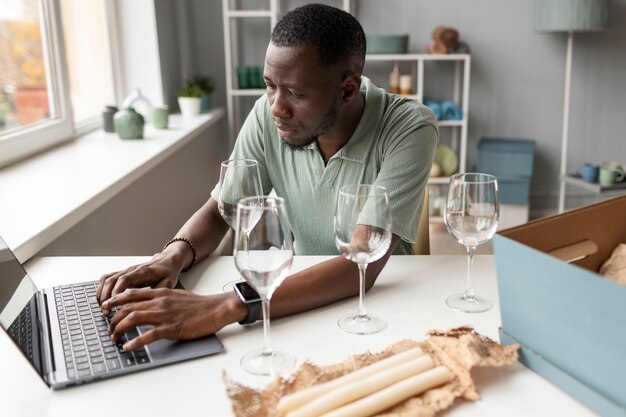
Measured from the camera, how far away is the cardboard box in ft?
2.15

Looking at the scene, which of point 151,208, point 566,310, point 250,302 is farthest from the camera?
point 151,208

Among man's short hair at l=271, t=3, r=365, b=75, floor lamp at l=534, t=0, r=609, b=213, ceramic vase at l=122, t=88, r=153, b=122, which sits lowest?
ceramic vase at l=122, t=88, r=153, b=122

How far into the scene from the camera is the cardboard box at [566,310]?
65 centimetres

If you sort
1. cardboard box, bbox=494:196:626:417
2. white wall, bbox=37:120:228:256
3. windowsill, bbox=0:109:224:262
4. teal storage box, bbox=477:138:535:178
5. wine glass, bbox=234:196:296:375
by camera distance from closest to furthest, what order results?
1. cardboard box, bbox=494:196:626:417
2. wine glass, bbox=234:196:296:375
3. windowsill, bbox=0:109:224:262
4. white wall, bbox=37:120:228:256
5. teal storage box, bbox=477:138:535:178

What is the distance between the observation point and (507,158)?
3654 millimetres

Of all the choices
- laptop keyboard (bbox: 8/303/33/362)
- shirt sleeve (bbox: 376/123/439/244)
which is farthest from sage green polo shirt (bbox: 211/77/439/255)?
laptop keyboard (bbox: 8/303/33/362)

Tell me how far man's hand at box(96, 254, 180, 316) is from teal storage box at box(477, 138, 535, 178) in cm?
286

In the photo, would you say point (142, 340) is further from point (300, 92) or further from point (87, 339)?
point (300, 92)

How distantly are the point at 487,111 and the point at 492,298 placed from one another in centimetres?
307

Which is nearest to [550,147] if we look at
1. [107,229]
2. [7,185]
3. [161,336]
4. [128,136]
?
[128,136]

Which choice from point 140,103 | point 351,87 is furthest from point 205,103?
point 351,87

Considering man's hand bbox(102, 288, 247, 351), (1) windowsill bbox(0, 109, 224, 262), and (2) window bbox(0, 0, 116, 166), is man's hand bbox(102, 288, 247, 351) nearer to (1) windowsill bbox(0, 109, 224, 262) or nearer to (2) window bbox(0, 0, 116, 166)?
(1) windowsill bbox(0, 109, 224, 262)

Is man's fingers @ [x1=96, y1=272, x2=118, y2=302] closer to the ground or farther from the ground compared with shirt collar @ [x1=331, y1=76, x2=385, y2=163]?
closer to the ground

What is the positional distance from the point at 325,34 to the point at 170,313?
68 centimetres
